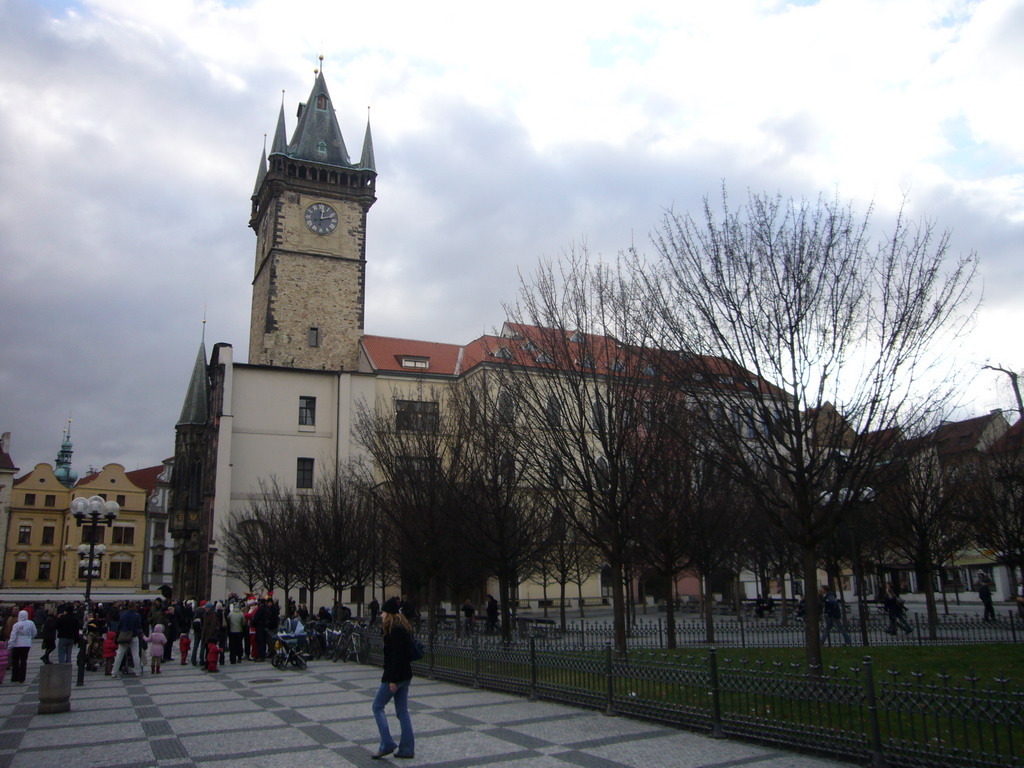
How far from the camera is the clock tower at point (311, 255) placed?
54.8 metres

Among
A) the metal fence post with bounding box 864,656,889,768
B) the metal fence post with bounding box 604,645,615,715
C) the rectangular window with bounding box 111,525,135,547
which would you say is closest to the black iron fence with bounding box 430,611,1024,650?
the metal fence post with bounding box 604,645,615,715

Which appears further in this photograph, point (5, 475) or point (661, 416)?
point (5, 475)

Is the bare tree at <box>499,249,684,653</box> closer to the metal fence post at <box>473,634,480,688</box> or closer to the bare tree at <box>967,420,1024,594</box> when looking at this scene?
the metal fence post at <box>473,634,480,688</box>

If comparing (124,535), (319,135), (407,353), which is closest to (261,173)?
(319,135)

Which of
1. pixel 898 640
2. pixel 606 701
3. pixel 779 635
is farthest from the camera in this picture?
pixel 779 635

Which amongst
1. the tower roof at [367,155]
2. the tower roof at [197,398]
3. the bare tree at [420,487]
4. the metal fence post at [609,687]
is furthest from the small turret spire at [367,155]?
the metal fence post at [609,687]

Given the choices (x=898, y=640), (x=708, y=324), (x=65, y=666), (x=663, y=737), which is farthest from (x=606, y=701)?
(x=898, y=640)

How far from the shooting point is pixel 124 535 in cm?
7962

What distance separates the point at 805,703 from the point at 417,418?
60.0 ft

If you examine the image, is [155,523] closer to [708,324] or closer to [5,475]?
[5,475]

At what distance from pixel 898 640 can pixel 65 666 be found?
22780 millimetres

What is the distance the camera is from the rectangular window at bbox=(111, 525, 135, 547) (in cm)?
7906

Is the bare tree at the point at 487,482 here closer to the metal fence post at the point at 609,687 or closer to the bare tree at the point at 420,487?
the bare tree at the point at 420,487

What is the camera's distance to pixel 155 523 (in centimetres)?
8350
